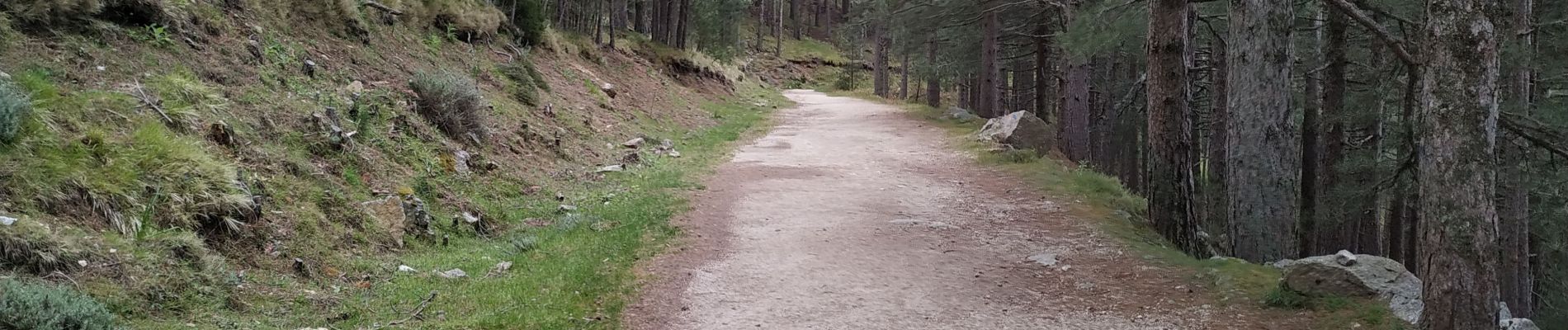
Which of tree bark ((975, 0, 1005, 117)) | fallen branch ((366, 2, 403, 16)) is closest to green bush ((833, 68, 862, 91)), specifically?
tree bark ((975, 0, 1005, 117))

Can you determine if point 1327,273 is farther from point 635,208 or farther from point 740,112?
point 740,112

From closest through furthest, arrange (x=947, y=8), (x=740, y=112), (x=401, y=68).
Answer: (x=401, y=68)
(x=947, y=8)
(x=740, y=112)

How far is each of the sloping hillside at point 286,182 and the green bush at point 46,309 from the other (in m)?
0.03

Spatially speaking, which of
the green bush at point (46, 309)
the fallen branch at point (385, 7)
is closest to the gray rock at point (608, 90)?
the fallen branch at point (385, 7)

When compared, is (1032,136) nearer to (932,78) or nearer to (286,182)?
(286,182)

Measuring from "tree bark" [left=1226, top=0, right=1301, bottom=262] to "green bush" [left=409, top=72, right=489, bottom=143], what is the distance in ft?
29.1

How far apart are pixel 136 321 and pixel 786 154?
11984 millimetres

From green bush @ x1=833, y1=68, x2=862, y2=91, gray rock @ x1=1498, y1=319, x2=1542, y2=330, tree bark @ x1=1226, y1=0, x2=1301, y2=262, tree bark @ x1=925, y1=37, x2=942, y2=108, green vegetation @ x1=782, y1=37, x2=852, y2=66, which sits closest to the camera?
gray rock @ x1=1498, y1=319, x2=1542, y2=330

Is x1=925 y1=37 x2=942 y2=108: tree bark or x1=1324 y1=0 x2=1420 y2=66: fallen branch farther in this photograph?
x1=925 y1=37 x2=942 y2=108: tree bark

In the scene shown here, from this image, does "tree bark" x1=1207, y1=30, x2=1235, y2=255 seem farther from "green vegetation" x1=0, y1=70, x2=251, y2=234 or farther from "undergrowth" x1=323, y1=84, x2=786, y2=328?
"green vegetation" x1=0, y1=70, x2=251, y2=234

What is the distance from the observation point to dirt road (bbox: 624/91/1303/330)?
19.2 feet

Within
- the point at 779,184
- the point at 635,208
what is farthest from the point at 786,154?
the point at 635,208

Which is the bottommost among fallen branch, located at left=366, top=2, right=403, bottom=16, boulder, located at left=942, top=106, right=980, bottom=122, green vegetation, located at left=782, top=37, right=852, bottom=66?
Answer: boulder, located at left=942, top=106, right=980, bottom=122

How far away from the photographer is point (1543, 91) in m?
13.5
